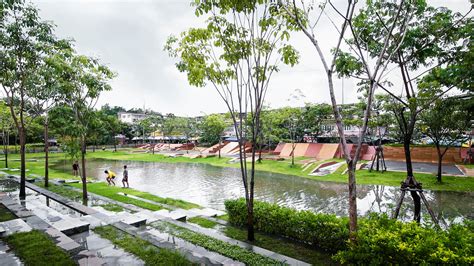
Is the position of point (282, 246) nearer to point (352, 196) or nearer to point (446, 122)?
point (352, 196)

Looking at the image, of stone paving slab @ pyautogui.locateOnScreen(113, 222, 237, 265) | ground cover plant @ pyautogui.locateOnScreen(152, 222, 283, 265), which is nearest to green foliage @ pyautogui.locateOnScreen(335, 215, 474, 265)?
ground cover plant @ pyautogui.locateOnScreen(152, 222, 283, 265)

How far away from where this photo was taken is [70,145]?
12.9 m

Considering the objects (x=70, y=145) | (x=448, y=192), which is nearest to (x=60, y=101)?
(x=70, y=145)

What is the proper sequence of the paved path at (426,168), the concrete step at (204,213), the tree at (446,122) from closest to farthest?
the concrete step at (204,213) → the tree at (446,122) → the paved path at (426,168)

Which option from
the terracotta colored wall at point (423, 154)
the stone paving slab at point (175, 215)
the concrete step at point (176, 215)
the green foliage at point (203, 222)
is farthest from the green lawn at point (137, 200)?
the terracotta colored wall at point (423, 154)

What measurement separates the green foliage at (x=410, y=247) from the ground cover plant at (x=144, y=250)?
340 cm

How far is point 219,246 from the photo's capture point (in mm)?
6773

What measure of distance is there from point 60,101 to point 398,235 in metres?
14.6

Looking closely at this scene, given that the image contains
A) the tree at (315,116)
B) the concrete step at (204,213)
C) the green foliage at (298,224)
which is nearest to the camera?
the green foliage at (298,224)

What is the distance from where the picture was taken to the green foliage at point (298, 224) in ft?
21.7

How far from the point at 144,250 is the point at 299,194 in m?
10.9

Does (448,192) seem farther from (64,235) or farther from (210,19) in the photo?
(64,235)

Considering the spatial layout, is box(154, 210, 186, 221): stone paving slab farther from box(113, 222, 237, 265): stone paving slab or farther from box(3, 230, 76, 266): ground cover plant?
box(3, 230, 76, 266): ground cover plant

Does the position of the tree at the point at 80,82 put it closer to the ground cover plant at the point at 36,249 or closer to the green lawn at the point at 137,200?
the green lawn at the point at 137,200
